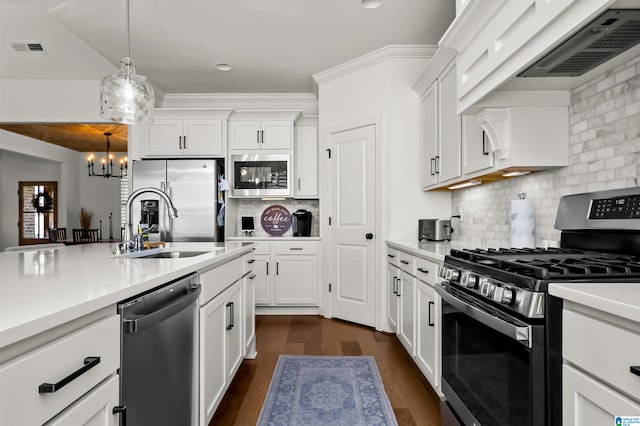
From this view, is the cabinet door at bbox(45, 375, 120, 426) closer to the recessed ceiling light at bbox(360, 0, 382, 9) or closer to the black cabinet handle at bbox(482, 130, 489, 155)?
the black cabinet handle at bbox(482, 130, 489, 155)

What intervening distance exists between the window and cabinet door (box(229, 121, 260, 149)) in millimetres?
7371

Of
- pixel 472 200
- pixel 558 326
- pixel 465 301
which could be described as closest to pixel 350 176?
pixel 472 200

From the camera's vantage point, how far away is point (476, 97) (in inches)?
75.9

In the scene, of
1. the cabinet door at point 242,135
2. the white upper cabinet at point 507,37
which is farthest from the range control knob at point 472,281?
the cabinet door at point 242,135

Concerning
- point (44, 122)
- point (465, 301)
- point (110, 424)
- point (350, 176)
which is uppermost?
point (44, 122)

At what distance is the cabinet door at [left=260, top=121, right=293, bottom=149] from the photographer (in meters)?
4.85

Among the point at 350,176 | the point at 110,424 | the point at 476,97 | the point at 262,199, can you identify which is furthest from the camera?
the point at 262,199

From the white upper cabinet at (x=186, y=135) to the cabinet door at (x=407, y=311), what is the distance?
2.83m

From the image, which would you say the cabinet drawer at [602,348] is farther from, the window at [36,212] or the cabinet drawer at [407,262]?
the window at [36,212]

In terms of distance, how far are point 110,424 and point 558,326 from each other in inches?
47.5

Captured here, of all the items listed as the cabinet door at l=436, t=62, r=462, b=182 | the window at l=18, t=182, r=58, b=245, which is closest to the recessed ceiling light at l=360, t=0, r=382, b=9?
the cabinet door at l=436, t=62, r=462, b=182

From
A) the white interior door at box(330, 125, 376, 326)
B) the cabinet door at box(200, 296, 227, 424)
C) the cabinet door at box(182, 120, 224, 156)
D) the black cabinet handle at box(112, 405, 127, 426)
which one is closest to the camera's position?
the black cabinet handle at box(112, 405, 127, 426)

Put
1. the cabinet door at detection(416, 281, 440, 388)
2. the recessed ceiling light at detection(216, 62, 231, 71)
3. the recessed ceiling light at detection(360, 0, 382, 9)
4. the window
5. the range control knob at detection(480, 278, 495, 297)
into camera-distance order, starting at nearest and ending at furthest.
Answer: the range control knob at detection(480, 278, 495, 297) < the cabinet door at detection(416, 281, 440, 388) < the recessed ceiling light at detection(360, 0, 382, 9) < the recessed ceiling light at detection(216, 62, 231, 71) < the window

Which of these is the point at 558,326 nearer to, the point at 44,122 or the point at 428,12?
the point at 428,12
